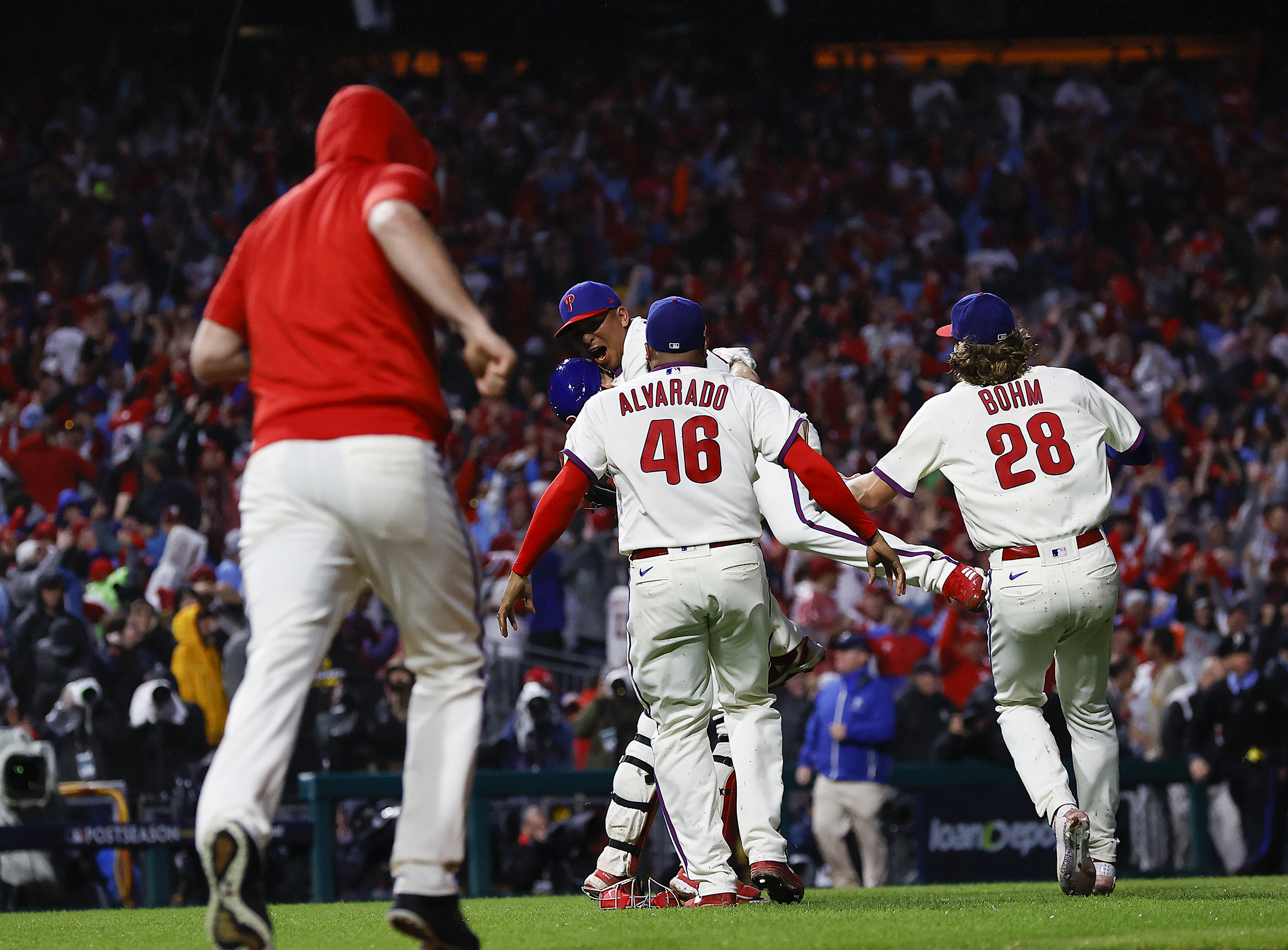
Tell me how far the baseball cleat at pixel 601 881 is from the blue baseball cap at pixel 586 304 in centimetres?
227

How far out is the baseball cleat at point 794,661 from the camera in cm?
653

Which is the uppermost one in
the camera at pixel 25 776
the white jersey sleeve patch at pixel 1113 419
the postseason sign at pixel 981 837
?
the white jersey sleeve patch at pixel 1113 419

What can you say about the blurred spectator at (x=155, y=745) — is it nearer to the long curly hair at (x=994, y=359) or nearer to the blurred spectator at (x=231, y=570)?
the blurred spectator at (x=231, y=570)

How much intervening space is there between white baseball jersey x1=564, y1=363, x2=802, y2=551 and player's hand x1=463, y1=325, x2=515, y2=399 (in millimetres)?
2084

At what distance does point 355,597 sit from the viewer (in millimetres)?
3777

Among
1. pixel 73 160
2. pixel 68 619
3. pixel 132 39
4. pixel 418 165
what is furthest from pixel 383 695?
pixel 132 39

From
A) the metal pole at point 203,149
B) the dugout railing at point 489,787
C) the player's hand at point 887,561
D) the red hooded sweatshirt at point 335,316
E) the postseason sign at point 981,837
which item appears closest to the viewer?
the red hooded sweatshirt at point 335,316

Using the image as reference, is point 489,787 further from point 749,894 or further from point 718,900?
point 718,900

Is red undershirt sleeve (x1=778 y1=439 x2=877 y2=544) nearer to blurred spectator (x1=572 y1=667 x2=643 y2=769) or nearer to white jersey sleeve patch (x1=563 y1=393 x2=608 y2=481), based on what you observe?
white jersey sleeve patch (x1=563 y1=393 x2=608 y2=481)

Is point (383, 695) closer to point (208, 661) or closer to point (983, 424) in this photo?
point (208, 661)

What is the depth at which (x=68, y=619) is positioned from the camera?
445 inches

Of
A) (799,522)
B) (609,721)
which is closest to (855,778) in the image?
(609,721)

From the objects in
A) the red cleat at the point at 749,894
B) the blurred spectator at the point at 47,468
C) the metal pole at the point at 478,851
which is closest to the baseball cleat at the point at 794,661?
the red cleat at the point at 749,894

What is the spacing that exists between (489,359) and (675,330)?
224 centimetres
